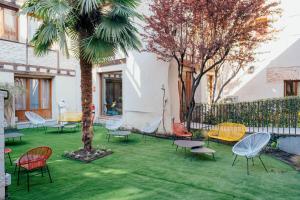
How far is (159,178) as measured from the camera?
5359 millimetres

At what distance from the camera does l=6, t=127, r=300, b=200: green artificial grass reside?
454 centimetres

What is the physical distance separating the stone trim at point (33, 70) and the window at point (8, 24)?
54.7 inches

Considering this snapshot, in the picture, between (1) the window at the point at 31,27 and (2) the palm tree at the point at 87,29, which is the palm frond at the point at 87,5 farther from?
(1) the window at the point at 31,27

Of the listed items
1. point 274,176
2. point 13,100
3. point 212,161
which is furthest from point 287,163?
point 13,100

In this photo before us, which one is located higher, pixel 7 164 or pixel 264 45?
pixel 264 45

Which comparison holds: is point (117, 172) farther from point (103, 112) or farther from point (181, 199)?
point (103, 112)

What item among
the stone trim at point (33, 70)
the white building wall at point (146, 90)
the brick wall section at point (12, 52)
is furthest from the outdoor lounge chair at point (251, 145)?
the brick wall section at point (12, 52)

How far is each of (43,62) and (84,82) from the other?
7665 mm

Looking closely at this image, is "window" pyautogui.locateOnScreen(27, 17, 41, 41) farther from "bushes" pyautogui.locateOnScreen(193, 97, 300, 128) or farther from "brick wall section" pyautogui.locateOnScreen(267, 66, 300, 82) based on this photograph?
"brick wall section" pyautogui.locateOnScreen(267, 66, 300, 82)

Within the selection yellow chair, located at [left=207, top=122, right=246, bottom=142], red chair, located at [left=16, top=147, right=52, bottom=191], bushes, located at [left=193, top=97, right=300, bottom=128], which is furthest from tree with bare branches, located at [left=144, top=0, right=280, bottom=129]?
red chair, located at [left=16, top=147, right=52, bottom=191]

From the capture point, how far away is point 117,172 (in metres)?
5.80

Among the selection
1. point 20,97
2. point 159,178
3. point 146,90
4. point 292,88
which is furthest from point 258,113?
point 20,97

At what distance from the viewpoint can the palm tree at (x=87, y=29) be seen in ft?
20.9

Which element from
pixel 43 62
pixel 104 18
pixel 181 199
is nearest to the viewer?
pixel 181 199
